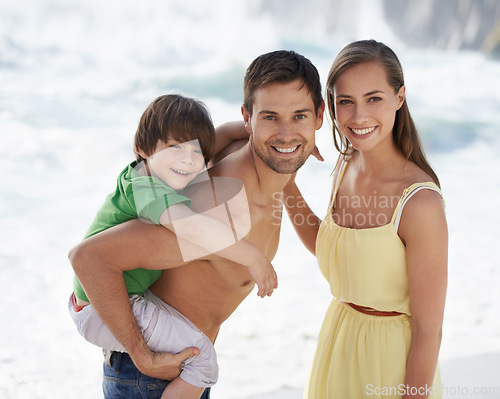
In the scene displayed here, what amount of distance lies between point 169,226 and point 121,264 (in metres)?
0.22

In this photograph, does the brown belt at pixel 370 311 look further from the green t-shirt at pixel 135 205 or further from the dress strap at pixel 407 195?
the green t-shirt at pixel 135 205

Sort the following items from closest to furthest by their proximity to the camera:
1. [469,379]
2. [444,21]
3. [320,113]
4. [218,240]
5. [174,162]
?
[218,240] → [174,162] → [320,113] → [469,379] → [444,21]

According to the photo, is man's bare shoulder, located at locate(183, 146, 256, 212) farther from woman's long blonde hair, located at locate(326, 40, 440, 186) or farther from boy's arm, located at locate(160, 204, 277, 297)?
woman's long blonde hair, located at locate(326, 40, 440, 186)

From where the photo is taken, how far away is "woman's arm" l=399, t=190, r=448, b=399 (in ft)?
6.06

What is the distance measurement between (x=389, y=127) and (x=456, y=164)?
10739 millimetres

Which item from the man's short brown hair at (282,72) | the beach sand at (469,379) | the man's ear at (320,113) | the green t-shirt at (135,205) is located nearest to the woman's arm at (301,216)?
the man's ear at (320,113)

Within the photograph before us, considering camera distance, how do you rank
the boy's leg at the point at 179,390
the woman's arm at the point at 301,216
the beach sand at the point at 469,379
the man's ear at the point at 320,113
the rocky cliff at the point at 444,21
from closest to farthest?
the boy's leg at the point at 179,390, the man's ear at the point at 320,113, the woman's arm at the point at 301,216, the beach sand at the point at 469,379, the rocky cliff at the point at 444,21

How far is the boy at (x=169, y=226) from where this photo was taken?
6.43ft

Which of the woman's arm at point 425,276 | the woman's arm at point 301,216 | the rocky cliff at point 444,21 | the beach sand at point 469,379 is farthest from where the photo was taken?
the rocky cliff at point 444,21

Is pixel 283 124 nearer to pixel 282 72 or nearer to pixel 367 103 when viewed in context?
pixel 282 72

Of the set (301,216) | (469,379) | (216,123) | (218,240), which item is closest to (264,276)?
(218,240)

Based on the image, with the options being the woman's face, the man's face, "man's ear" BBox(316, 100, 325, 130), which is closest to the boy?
the man's face

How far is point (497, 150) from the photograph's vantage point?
12836mm

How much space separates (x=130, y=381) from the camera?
212cm
